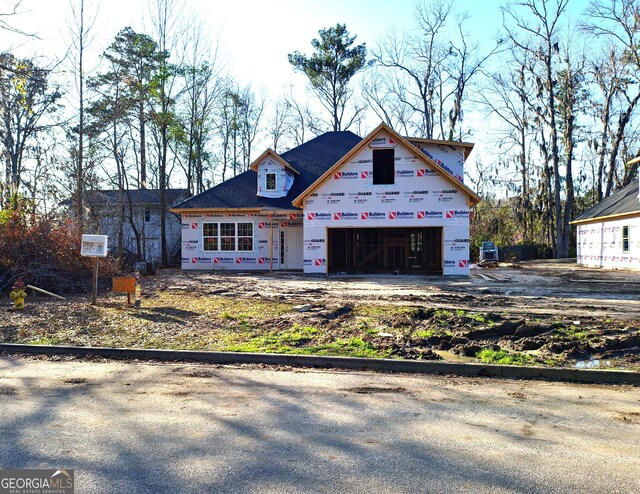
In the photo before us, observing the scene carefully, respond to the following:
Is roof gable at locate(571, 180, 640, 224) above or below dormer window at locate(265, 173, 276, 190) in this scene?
below

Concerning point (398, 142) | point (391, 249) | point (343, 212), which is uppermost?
point (398, 142)

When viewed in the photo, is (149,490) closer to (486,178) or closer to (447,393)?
(447,393)

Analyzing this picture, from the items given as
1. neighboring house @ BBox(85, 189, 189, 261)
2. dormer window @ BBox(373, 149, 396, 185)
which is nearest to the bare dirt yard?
dormer window @ BBox(373, 149, 396, 185)

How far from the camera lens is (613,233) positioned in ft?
92.9

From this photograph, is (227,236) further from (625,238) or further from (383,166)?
(625,238)

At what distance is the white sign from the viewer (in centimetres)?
1175

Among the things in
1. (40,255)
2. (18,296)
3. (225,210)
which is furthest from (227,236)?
(18,296)

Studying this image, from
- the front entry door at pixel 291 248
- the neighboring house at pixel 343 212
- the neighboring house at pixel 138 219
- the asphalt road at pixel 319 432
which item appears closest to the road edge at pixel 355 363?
the asphalt road at pixel 319 432

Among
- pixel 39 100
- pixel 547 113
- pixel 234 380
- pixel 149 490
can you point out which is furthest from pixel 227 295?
pixel 547 113

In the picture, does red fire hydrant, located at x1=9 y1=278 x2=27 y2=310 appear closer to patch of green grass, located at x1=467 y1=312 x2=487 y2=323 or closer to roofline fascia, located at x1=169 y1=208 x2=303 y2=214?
patch of green grass, located at x1=467 y1=312 x2=487 y2=323

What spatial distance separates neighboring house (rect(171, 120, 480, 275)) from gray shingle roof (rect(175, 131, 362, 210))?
0.06 meters

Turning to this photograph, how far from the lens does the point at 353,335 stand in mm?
8945

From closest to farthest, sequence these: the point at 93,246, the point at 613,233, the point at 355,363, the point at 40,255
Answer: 1. the point at 355,363
2. the point at 93,246
3. the point at 40,255
4. the point at 613,233

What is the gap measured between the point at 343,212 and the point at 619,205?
17164 mm
